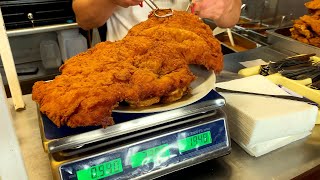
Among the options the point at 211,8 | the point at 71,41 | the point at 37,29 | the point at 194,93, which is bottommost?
the point at 71,41

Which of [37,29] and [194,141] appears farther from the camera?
[37,29]

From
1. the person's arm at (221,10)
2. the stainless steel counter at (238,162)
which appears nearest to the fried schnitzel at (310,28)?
the person's arm at (221,10)

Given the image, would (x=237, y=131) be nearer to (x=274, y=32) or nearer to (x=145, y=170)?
(x=145, y=170)

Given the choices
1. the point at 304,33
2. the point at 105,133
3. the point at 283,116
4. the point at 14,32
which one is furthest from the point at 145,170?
the point at 14,32

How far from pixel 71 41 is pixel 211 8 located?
157 centimetres

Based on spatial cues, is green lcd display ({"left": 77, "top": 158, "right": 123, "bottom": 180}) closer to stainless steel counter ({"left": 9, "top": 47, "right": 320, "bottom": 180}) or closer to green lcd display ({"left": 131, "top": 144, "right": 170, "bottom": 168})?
green lcd display ({"left": 131, "top": 144, "right": 170, "bottom": 168})

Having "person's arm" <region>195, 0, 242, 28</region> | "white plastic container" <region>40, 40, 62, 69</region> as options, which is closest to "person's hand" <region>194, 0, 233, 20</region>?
"person's arm" <region>195, 0, 242, 28</region>

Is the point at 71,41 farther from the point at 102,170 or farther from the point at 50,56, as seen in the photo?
the point at 102,170

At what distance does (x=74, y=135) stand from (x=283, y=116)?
1.64 feet

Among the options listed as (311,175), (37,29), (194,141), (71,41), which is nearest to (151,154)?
(194,141)

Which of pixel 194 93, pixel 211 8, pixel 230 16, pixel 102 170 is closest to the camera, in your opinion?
pixel 102 170

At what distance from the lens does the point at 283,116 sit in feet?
2.52

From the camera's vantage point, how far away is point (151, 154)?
0.65 m

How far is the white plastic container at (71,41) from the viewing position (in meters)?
2.46
